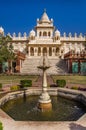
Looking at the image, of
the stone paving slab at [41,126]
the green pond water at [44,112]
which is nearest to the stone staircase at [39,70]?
the green pond water at [44,112]

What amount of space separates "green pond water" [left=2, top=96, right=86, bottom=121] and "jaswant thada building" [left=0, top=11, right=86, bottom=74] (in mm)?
28044

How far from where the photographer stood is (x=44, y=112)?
16.7 meters

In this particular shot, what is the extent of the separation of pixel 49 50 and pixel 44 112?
59982mm

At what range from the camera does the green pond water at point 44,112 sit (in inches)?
603

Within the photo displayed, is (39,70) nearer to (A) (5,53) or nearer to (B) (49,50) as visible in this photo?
(A) (5,53)

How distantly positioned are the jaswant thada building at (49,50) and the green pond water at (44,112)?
28.0 m

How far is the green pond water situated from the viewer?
15.3m

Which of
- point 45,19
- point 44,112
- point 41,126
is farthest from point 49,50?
point 41,126

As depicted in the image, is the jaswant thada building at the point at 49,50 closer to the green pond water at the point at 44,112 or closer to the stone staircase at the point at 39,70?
the stone staircase at the point at 39,70

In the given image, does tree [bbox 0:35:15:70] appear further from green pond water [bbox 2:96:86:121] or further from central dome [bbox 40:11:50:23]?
central dome [bbox 40:11:50:23]

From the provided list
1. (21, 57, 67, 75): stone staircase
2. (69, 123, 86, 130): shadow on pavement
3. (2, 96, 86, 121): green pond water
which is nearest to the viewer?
(69, 123, 86, 130): shadow on pavement

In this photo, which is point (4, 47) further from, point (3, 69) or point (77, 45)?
point (77, 45)

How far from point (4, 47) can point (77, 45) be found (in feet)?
138

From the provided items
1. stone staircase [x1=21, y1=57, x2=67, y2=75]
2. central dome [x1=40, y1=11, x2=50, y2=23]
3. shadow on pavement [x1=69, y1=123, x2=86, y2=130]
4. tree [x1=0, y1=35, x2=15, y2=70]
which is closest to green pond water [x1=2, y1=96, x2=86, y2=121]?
shadow on pavement [x1=69, y1=123, x2=86, y2=130]
